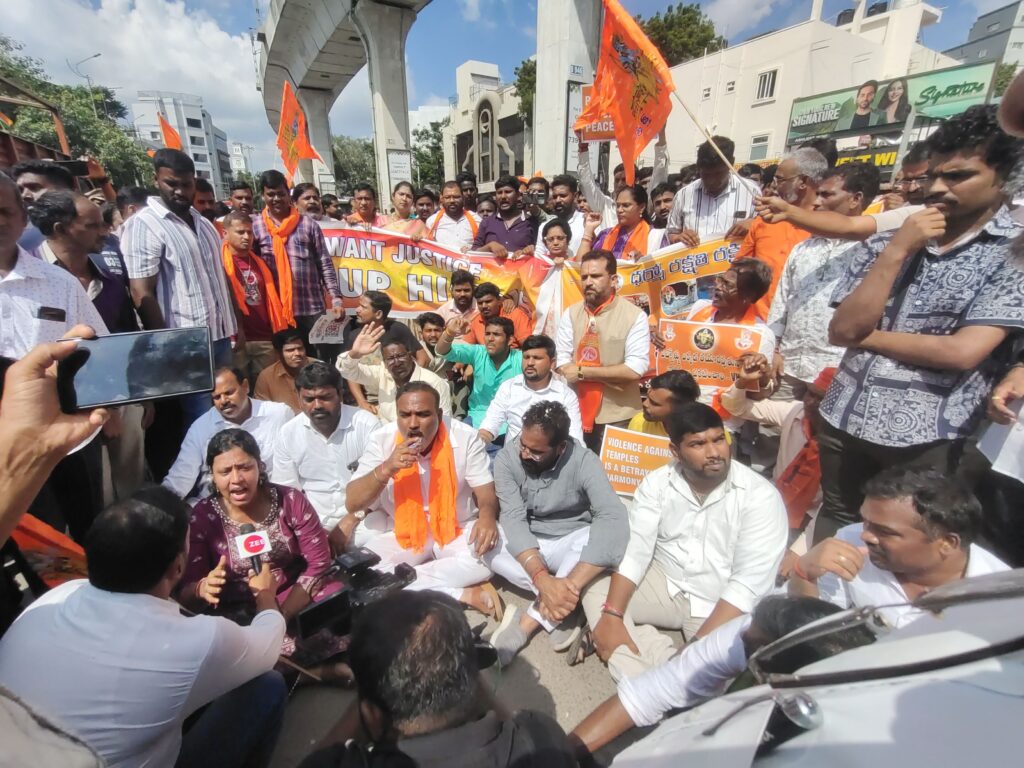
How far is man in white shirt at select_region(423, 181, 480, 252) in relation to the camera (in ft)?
20.3

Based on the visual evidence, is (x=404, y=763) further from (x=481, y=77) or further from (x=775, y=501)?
(x=481, y=77)

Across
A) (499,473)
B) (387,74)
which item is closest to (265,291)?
(499,473)

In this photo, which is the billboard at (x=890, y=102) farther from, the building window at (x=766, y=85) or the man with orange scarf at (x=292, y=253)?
the man with orange scarf at (x=292, y=253)

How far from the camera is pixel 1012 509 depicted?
6.39 feet

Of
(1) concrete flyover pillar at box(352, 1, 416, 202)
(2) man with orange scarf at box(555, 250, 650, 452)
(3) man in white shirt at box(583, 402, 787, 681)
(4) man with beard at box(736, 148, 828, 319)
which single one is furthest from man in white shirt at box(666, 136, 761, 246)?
(1) concrete flyover pillar at box(352, 1, 416, 202)

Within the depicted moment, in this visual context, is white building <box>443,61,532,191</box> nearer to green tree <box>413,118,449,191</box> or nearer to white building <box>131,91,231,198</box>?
green tree <box>413,118,449,191</box>

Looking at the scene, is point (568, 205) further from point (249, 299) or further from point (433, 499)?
point (433, 499)

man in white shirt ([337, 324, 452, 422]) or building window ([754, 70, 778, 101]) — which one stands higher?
building window ([754, 70, 778, 101])

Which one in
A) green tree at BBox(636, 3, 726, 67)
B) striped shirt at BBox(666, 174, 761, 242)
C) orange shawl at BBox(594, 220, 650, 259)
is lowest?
orange shawl at BBox(594, 220, 650, 259)

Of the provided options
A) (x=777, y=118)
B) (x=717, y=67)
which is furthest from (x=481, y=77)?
(x=777, y=118)

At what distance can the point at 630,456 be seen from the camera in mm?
3119

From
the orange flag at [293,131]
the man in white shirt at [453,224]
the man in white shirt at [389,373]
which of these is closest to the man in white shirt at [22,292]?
the man in white shirt at [389,373]

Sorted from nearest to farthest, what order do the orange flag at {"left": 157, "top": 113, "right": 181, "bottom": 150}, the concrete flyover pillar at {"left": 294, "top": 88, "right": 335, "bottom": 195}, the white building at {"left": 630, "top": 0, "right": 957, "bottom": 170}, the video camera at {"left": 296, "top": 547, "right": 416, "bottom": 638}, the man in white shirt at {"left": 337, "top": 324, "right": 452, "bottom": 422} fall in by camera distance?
the video camera at {"left": 296, "top": 547, "right": 416, "bottom": 638}, the man in white shirt at {"left": 337, "top": 324, "right": 452, "bottom": 422}, the orange flag at {"left": 157, "top": 113, "right": 181, "bottom": 150}, the concrete flyover pillar at {"left": 294, "top": 88, "right": 335, "bottom": 195}, the white building at {"left": 630, "top": 0, "right": 957, "bottom": 170}

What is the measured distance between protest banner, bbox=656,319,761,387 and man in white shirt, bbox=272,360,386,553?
6.82 ft
